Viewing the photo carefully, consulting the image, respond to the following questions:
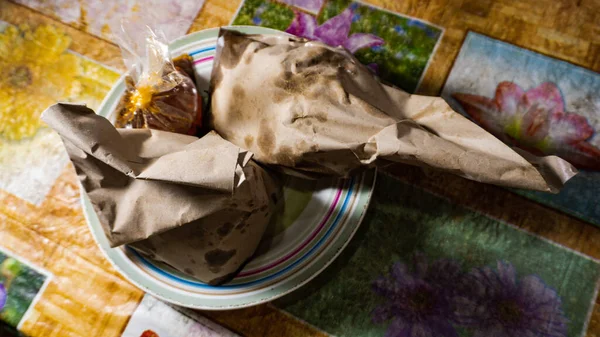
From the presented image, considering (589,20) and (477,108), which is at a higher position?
(589,20)

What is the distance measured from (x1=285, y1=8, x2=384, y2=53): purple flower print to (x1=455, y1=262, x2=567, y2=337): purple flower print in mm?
376

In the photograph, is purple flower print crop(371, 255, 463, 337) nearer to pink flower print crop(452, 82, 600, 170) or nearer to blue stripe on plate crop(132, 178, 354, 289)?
blue stripe on plate crop(132, 178, 354, 289)

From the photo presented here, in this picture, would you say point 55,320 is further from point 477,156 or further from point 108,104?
point 477,156

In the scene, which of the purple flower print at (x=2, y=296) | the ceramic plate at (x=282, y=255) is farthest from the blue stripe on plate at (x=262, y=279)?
the purple flower print at (x=2, y=296)

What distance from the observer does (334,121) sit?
50cm

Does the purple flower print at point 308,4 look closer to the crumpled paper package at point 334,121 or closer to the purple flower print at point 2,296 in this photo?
the crumpled paper package at point 334,121

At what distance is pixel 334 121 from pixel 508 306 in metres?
0.34

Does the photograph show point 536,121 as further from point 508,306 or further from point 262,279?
point 262,279

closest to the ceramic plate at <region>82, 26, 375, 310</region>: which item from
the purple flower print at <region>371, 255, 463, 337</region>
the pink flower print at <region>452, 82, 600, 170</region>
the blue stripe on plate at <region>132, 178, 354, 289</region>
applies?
the blue stripe on plate at <region>132, 178, 354, 289</region>

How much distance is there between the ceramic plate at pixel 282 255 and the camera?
0.57 m

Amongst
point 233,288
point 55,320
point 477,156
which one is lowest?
point 55,320

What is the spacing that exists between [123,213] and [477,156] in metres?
0.38

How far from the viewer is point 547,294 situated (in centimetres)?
60

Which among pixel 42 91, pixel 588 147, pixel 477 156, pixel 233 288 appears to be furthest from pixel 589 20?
pixel 42 91
